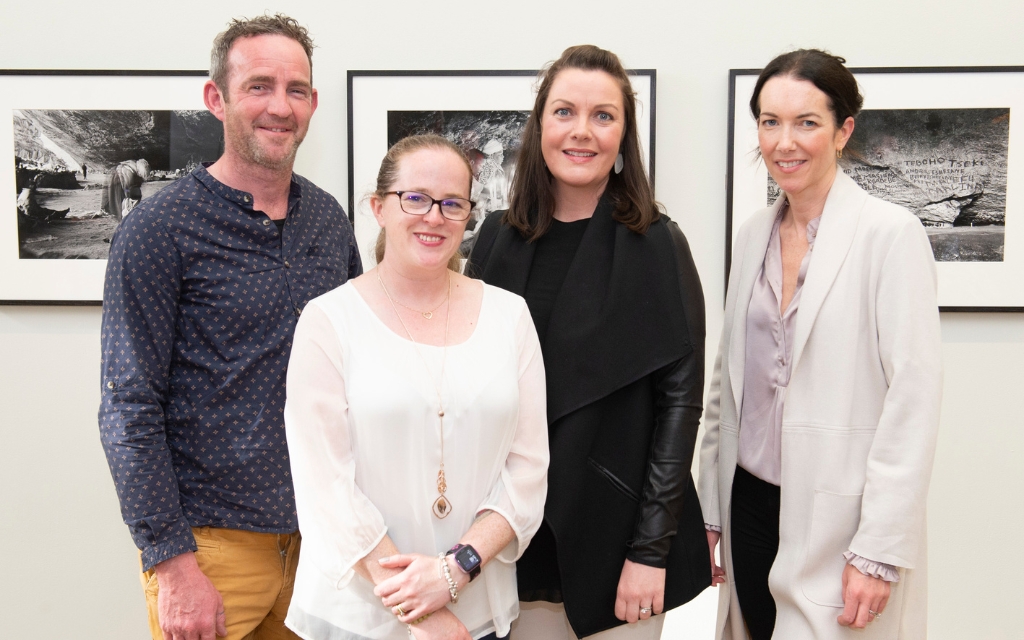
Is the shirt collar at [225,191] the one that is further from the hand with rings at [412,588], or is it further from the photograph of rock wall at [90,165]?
the photograph of rock wall at [90,165]

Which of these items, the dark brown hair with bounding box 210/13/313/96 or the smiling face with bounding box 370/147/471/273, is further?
the dark brown hair with bounding box 210/13/313/96

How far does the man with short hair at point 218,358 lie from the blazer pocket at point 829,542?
3.81 ft

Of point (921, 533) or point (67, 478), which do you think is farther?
point (67, 478)

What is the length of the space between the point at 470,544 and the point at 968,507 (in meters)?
2.27

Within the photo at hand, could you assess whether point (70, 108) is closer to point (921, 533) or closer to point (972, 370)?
point (921, 533)

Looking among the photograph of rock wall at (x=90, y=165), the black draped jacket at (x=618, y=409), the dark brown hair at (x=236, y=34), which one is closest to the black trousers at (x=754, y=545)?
the black draped jacket at (x=618, y=409)

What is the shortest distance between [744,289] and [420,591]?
1068mm

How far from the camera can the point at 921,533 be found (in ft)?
5.33

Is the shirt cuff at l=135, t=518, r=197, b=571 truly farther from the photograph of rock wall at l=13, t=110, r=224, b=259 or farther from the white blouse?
the photograph of rock wall at l=13, t=110, r=224, b=259

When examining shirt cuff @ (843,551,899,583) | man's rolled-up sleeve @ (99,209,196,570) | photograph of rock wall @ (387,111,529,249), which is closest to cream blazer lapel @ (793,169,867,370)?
shirt cuff @ (843,551,899,583)

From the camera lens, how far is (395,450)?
1.35 meters

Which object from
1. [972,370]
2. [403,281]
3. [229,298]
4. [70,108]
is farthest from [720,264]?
[70,108]

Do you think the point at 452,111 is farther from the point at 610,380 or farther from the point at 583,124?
the point at 610,380

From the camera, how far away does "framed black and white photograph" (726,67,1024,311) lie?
260cm
